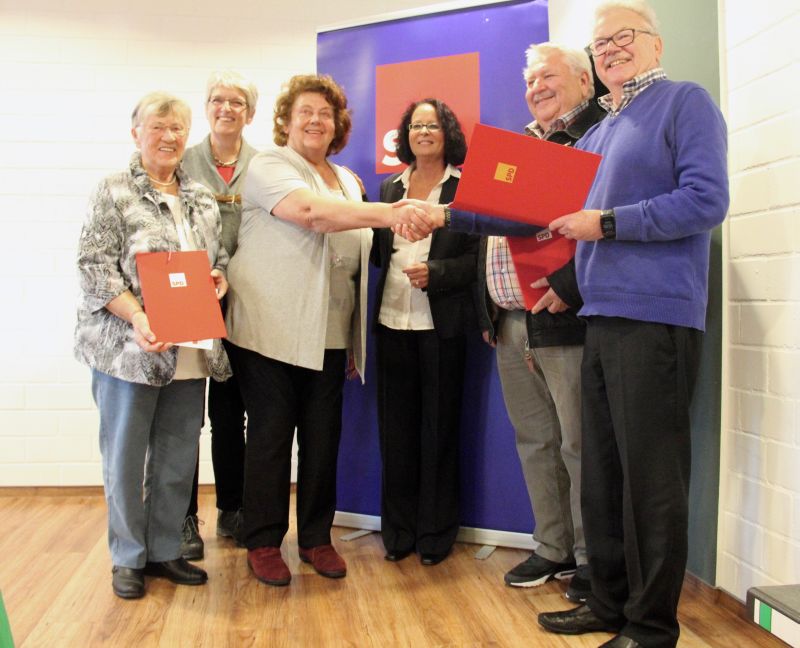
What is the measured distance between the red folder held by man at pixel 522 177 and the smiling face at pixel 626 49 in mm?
274

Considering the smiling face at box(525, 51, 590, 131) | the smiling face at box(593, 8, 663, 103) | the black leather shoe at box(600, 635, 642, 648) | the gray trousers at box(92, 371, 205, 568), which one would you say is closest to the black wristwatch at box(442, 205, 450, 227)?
the smiling face at box(525, 51, 590, 131)

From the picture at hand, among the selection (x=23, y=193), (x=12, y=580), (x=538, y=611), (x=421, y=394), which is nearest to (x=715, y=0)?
(x=421, y=394)

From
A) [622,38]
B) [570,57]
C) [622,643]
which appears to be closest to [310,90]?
[570,57]

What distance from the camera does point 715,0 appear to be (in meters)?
2.20

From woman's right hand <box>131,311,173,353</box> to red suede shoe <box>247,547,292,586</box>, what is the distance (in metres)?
0.81

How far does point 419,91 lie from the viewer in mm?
2990

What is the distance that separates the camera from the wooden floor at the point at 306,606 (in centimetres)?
205

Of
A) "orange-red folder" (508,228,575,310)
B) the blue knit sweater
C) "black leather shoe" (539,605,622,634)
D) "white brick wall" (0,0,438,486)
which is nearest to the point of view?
the blue knit sweater

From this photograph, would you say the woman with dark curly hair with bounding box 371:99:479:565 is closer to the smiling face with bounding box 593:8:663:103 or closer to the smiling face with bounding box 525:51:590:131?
the smiling face with bounding box 525:51:590:131

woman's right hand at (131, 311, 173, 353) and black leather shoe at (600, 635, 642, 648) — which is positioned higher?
Result: woman's right hand at (131, 311, 173, 353)

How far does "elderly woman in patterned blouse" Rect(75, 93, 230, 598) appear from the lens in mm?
2277

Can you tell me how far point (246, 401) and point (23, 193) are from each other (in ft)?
7.08

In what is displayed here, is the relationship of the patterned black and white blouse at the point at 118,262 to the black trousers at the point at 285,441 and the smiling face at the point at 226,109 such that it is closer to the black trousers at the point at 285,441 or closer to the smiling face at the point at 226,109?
the black trousers at the point at 285,441

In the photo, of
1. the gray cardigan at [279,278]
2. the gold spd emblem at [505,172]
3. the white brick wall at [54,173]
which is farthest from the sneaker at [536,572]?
the white brick wall at [54,173]
